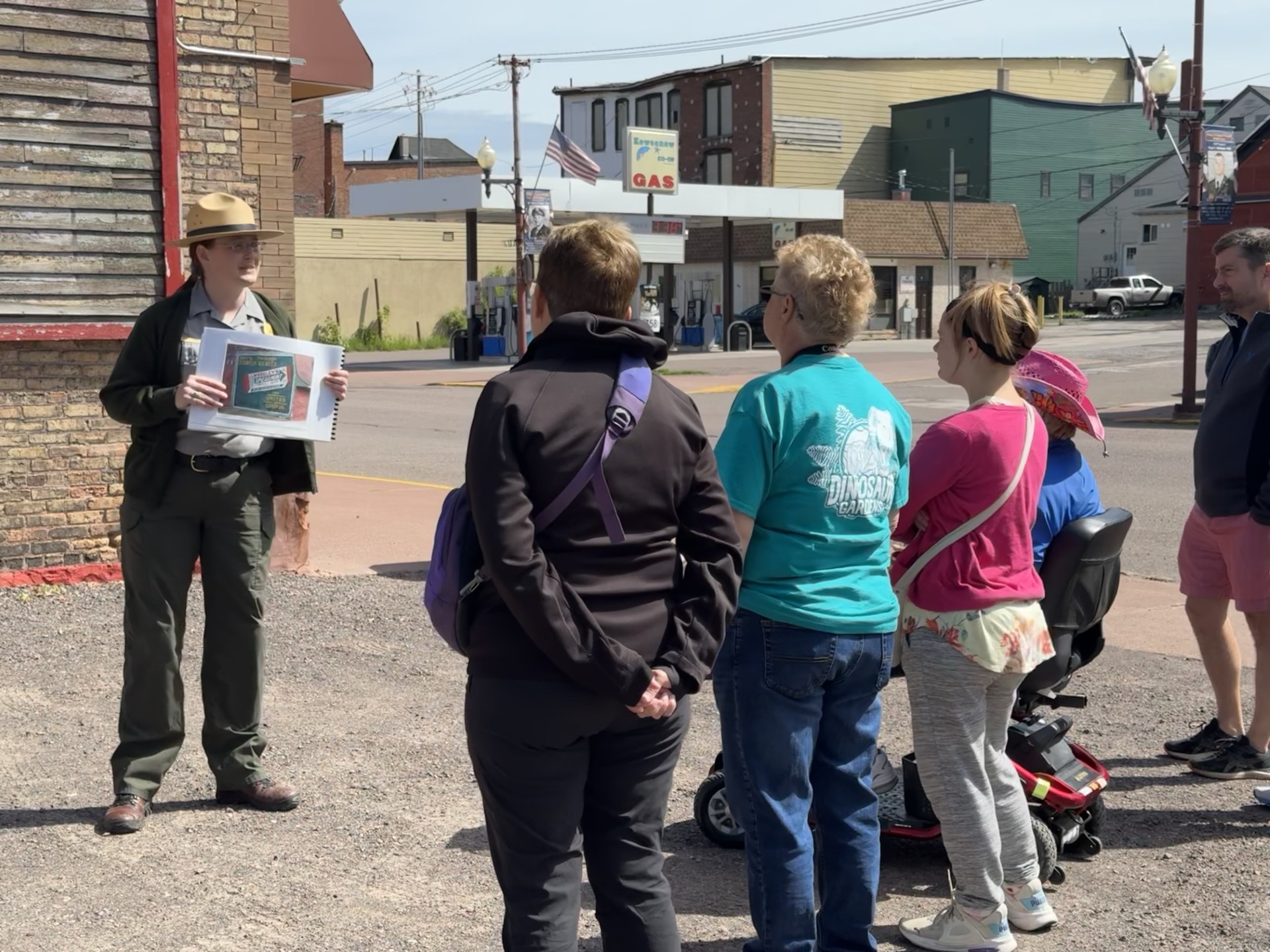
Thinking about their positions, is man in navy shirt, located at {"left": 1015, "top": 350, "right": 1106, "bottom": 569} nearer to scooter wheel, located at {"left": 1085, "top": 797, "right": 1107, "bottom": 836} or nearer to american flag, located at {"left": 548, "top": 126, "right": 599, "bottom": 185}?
scooter wheel, located at {"left": 1085, "top": 797, "right": 1107, "bottom": 836}

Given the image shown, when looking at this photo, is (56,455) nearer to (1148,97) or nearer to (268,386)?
(268,386)

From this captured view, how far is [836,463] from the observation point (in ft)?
11.3

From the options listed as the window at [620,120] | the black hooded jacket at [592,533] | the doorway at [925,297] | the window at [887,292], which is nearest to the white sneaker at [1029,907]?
the black hooded jacket at [592,533]

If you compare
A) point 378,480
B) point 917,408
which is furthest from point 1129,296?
point 378,480

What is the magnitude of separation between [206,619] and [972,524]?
261 cm

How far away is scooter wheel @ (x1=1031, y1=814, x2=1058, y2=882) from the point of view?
13.9 ft

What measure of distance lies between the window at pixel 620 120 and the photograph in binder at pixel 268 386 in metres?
63.1

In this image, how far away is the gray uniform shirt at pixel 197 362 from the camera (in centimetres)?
475

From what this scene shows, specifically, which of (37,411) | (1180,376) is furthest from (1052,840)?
(1180,376)

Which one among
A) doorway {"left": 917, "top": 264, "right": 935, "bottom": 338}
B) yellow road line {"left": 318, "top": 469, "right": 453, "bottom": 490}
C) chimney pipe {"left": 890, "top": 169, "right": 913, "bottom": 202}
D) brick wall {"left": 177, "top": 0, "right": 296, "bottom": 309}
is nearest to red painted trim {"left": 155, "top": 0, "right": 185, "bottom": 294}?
brick wall {"left": 177, "top": 0, "right": 296, "bottom": 309}

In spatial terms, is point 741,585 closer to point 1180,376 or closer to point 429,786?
point 429,786

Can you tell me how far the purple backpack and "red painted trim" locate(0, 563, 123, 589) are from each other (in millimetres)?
5980

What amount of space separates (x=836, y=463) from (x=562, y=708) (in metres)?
0.95

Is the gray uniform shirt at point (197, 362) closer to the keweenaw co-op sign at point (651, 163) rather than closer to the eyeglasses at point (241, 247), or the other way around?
the eyeglasses at point (241, 247)
